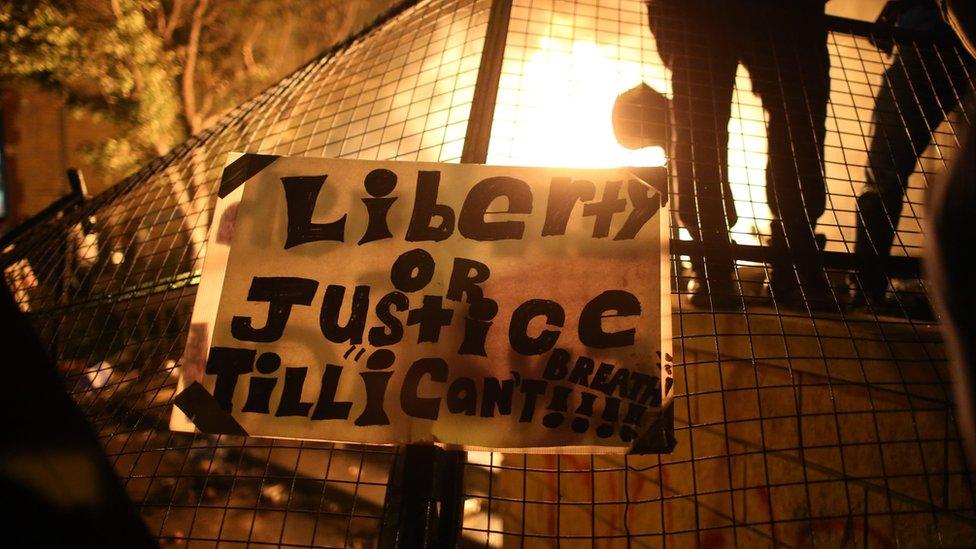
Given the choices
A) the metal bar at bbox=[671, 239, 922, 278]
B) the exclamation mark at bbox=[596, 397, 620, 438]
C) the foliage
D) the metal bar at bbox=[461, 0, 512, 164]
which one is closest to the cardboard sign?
the exclamation mark at bbox=[596, 397, 620, 438]

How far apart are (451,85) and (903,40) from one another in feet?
5.47

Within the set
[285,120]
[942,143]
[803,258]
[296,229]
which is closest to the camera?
[296,229]

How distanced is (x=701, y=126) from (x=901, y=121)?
0.78 meters

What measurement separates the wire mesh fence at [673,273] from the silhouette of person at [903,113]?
11mm

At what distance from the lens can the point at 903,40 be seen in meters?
1.89

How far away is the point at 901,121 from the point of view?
1.82 m

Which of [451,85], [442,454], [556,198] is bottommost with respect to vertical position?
[442,454]

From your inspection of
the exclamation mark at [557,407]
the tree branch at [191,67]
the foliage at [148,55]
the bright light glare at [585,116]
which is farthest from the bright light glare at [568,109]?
the tree branch at [191,67]

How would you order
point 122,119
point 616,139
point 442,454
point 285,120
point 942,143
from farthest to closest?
point 122,119
point 285,120
point 942,143
point 616,139
point 442,454

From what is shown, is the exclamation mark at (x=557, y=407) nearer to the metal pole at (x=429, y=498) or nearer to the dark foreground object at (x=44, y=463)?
the metal pole at (x=429, y=498)

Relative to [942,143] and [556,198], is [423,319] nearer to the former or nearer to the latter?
[556,198]

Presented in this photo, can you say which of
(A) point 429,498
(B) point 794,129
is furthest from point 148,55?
(A) point 429,498

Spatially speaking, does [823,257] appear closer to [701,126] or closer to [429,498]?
[701,126]

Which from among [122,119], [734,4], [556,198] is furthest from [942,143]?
[122,119]
